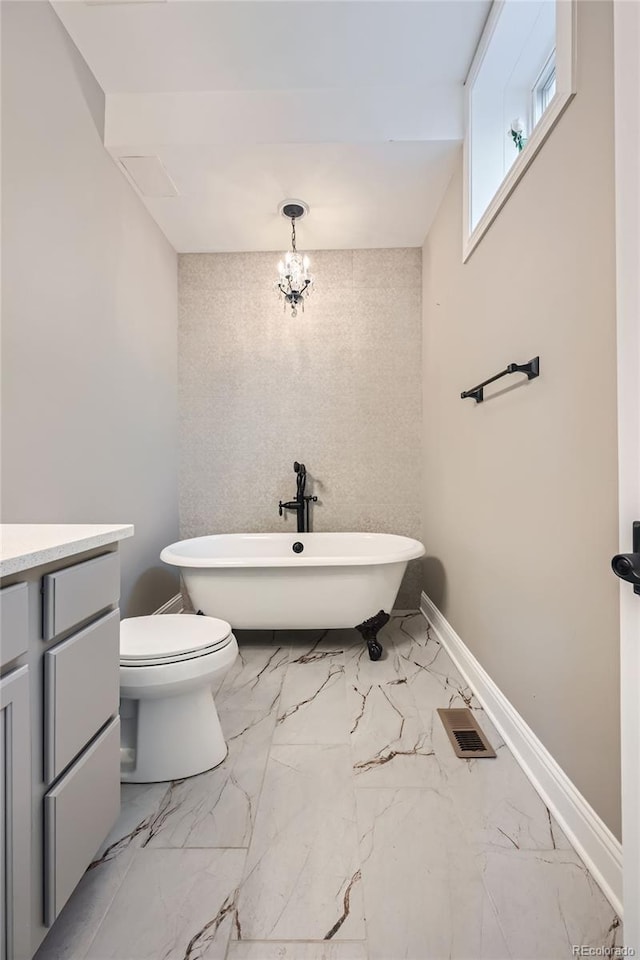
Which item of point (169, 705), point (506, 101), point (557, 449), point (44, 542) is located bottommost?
point (169, 705)

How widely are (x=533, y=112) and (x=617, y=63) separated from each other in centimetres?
144

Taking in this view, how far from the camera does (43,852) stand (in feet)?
2.57

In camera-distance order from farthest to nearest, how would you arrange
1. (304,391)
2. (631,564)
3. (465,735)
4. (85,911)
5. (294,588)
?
(304,391)
(294,588)
(465,735)
(85,911)
(631,564)

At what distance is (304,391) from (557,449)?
2099 millimetres

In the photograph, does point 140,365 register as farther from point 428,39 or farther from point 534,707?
point 534,707

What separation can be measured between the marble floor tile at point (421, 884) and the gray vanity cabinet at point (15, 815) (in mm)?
675

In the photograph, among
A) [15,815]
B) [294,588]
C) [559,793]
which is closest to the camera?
[15,815]

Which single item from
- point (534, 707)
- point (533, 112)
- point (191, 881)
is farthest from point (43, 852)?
point (533, 112)

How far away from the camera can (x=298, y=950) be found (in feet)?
2.89

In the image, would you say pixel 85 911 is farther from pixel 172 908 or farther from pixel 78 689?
pixel 78 689

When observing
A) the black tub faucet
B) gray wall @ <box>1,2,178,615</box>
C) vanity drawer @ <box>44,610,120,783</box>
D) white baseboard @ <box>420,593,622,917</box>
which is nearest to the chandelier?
gray wall @ <box>1,2,178,615</box>

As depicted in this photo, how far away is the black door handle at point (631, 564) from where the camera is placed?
551mm

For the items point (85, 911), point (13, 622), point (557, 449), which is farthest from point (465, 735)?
point (13, 622)

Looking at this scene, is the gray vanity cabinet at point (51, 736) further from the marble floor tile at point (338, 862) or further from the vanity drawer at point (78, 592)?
the marble floor tile at point (338, 862)
